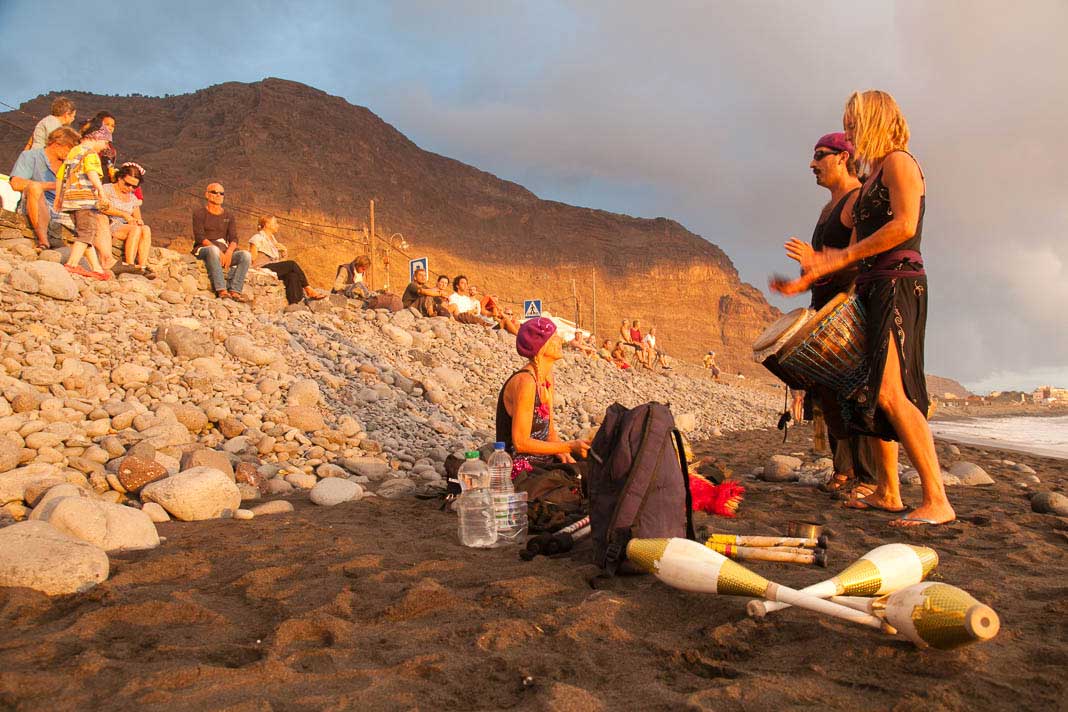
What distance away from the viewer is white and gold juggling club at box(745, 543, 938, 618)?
2142mm

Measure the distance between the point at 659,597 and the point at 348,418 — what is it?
15.7 ft

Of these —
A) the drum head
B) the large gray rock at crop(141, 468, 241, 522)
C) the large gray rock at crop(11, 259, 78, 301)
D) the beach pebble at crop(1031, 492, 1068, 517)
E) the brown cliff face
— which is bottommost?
the large gray rock at crop(141, 468, 241, 522)

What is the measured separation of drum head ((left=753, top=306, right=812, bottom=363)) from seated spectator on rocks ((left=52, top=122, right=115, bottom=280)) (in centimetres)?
743

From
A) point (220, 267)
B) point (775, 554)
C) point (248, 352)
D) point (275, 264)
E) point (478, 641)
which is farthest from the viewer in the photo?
point (275, 264)

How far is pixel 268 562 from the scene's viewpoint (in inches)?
121

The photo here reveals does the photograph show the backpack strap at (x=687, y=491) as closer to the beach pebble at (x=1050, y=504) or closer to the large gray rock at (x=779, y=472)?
the beach pebble at (x=1050, y=504)

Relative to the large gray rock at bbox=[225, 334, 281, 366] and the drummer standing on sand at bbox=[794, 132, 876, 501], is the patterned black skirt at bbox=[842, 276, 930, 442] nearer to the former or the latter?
the drummer standing on sand at bbox=[794, 132, 876, 501]

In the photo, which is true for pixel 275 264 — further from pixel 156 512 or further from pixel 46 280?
pixel 156 512

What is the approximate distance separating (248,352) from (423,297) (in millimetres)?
6073

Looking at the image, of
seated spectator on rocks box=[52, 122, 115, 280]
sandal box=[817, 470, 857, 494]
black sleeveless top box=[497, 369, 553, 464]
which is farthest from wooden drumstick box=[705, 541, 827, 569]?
seated spectator on rocks box=[52, 122, 115, 280]

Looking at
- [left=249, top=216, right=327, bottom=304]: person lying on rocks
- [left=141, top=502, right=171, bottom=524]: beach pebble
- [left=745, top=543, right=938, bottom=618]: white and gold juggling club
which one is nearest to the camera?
[left=745, top=543, right=938, bottom=618]: white and gold juggling club

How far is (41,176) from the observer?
8352 millimetres

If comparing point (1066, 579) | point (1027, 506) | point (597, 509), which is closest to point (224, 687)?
point (597, 509)

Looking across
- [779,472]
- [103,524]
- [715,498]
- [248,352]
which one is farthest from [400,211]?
[103,524]
